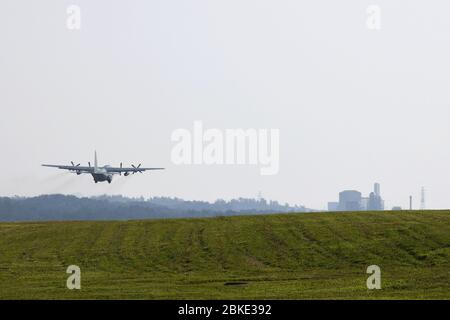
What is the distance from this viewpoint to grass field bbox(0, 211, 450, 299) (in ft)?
159

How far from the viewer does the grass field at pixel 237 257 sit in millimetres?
48406

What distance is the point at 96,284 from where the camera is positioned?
5319 centimetres

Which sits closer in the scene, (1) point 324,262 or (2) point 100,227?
(1) point 324,262

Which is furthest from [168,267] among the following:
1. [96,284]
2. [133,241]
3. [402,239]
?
[402,239]

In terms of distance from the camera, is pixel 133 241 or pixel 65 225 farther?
pixel 65 225

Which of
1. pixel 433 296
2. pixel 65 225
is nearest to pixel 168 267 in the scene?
pixel 433 296

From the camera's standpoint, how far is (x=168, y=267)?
2452 inches

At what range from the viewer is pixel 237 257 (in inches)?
2574

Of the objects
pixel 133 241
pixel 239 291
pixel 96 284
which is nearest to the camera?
pixel 239 291
